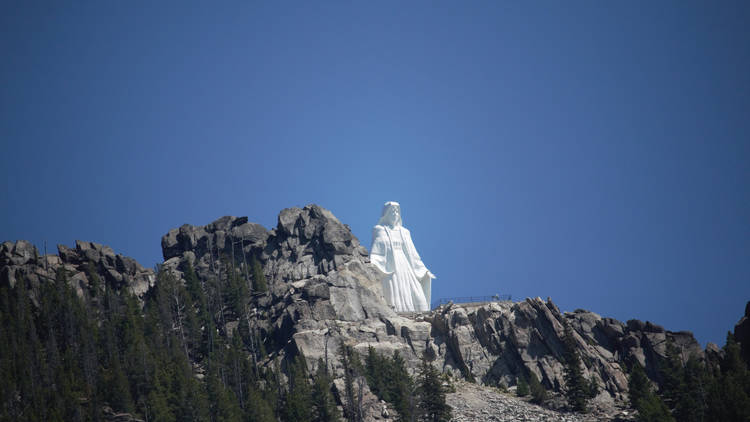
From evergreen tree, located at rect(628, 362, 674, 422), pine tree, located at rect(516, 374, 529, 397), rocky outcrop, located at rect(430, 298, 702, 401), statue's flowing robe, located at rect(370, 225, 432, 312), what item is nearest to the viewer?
evergreen tree, located at rect(628, 362, 674, 422)

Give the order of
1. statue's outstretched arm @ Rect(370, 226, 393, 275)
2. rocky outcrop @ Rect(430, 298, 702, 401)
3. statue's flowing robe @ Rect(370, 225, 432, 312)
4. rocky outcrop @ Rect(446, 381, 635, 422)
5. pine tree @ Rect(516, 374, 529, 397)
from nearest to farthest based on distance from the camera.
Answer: rocky outcrop @ Rect(446, 381, 635, 422) < pine tree @ Rect(516, 374, 529, 397) < rocky outcrop @ Rect(430, 298, 702, 401) < statue's flowing robe @ Rect(370, 225, 432, 312) < statue's outstretched arm @ Rect(370, 226, 393, 275)

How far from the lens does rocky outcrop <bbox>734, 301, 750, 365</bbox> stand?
247 feet

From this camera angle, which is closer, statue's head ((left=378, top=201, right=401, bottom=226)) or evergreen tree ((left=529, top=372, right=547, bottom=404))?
evergreen tree ((left=529, top=372, right=547, bottom=404))

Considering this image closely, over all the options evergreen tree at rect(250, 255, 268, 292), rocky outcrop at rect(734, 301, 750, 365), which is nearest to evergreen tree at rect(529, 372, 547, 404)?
rocky outcrop at rect(734, 301, 750, 365)

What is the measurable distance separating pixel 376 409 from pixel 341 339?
10.2m

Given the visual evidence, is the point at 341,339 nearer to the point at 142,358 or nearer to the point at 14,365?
the point at 142,358

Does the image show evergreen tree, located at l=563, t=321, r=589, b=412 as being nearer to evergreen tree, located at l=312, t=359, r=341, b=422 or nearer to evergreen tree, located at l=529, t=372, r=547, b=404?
evergreen tree, located at l=529, t=372, r=547, b=404

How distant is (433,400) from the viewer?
7025 cm

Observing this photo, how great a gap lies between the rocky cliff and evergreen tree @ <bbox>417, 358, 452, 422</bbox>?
Answer: 16.9 feet

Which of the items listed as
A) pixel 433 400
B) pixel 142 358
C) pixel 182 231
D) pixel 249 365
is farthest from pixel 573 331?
pixel 182 231

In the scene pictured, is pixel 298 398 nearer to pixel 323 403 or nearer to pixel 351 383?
pixel 323 403

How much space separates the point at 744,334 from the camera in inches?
3002

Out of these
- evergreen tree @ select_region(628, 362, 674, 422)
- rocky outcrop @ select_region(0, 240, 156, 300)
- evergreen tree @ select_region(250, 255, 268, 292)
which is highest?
rocky outcrop @ select_region(0, 240, 156, 300)

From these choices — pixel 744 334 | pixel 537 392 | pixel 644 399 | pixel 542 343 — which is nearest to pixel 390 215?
pixel 542 343
